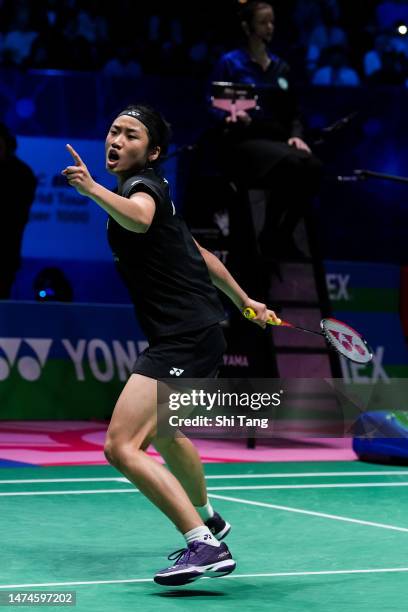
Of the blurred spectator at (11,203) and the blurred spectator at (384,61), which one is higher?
the blurred spectator at (384,61)

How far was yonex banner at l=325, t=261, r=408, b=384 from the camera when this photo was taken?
13.3m

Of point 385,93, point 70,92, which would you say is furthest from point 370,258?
point 70,92

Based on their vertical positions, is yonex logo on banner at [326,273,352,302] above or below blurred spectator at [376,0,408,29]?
below

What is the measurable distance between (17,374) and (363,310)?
149 inches

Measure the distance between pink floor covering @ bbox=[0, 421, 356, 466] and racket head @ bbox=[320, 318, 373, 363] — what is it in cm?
370

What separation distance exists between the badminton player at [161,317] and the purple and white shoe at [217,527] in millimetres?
121

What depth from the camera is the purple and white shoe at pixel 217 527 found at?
19.6 feet

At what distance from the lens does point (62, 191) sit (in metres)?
14.1

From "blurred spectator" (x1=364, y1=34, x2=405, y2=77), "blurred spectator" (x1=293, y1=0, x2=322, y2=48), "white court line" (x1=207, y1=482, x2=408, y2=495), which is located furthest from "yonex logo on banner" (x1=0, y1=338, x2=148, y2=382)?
"blurred spectator" (x1=293, y1=0, x2=322, y2=48)

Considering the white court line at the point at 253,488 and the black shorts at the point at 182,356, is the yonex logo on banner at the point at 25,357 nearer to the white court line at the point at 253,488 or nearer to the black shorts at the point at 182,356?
the white court line at the point at 253,488

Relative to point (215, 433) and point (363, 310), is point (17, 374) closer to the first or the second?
point (215, 433)

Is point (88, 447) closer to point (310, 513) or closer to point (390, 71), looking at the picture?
point (310, 513)

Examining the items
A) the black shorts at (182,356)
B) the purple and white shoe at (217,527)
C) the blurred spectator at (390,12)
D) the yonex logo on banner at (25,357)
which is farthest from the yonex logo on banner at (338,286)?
the black shorts at (182,356)

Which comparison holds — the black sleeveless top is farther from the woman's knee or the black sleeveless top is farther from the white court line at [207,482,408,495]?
the white court line at [207,482,408,495]
